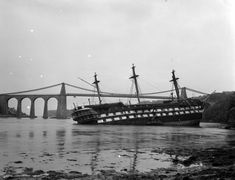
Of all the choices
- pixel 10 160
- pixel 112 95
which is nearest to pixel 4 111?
pixel 112 95

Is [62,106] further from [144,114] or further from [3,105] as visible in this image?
[144,114]

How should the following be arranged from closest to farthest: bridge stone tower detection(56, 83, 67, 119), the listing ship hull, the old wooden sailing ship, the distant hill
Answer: the listing ship hull, the old wooden sailing ship, the distant hill, bridge stone tower detection(56, 83, 67, 119)

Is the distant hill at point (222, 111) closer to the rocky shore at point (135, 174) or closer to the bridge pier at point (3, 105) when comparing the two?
the rocky shore at point (135, 174)

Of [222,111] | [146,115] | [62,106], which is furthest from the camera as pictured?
[62,106]

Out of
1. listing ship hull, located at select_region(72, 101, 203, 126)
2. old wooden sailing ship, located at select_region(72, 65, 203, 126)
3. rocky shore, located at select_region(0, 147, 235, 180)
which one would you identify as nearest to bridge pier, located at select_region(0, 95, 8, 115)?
old wooden sailing ship, located at select_region(72, 65, 203, 126)

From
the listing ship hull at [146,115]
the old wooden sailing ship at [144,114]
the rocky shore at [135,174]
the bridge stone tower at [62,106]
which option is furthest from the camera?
the bridge stone tower at [62,106]

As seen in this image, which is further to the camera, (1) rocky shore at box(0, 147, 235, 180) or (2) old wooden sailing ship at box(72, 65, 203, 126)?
(2) old wooden sailing ship at box(72, 65, 203, 126)

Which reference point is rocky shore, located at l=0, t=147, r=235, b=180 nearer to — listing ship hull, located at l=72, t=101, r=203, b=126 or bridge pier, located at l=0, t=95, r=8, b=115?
listing ship hull, located at l=72, t=101, r=203, b=126

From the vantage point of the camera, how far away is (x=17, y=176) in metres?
11.0

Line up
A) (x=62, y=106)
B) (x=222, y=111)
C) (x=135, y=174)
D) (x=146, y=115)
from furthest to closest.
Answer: (x=62, y=106)
(x=222, y=111)
(x=146, y=115)
(x=135, y=174)

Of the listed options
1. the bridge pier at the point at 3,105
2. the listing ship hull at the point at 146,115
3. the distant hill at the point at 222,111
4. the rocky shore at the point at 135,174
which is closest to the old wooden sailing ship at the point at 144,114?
the listing ship hull at the point at 146,115

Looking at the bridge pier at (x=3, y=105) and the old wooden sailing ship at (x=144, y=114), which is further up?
the bridge pier at (x=3, y=105)

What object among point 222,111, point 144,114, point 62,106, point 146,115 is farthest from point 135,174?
point 62,106

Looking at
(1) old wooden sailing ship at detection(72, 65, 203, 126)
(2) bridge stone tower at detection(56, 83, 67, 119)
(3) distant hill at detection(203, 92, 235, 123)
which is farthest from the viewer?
(2) bridge stone tower at detection(56, 83, 67, 119)
